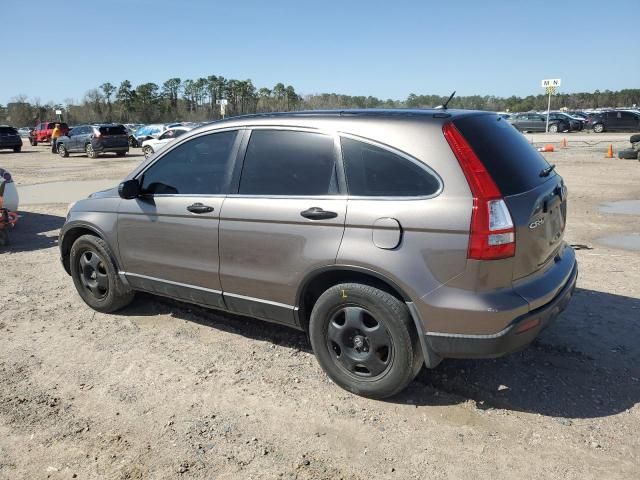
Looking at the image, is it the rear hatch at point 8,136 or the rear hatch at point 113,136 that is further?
the rear hatch at point 8,136

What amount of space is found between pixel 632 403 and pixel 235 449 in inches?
98.0

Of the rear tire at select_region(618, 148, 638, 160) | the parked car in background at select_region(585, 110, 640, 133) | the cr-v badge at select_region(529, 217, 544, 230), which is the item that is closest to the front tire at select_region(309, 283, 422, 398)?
the cr-v badge at select_region(529, 217, 544, 230)

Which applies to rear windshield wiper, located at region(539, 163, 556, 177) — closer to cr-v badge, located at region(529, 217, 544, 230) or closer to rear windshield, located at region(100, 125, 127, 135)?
cr-v badge, located at region(529, 217, 544, 230)

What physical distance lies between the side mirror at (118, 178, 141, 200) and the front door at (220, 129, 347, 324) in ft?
3.30

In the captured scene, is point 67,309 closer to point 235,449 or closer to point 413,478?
point 235,449

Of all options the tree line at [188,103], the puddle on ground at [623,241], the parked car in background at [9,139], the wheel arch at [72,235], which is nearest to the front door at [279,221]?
the wheel arch at [72,235]

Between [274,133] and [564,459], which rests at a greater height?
[274,133]

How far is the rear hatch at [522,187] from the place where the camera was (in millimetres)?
2963

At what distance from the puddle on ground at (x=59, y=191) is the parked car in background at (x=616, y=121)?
36490 mm

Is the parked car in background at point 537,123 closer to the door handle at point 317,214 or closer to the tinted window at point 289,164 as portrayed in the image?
the tinted window at point 289,164

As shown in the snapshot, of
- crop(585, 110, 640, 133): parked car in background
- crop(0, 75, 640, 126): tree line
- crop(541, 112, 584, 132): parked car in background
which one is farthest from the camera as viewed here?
crop(0, 75, 640, 126): tree line

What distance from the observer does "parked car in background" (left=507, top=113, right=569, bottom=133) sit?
1632 inches


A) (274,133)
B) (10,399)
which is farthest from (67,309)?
(274,133)

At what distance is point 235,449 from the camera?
2939 mm
